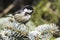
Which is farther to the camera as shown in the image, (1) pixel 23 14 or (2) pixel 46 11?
(2) pixel 46 11

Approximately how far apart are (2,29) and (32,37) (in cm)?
28

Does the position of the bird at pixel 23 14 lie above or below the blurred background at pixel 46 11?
below

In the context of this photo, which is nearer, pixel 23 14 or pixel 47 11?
pixel 23 14

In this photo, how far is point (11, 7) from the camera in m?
4.28

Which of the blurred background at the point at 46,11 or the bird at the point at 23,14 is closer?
the bird at the point at 23,14

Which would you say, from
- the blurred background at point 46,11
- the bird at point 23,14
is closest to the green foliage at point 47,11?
the blurred background at point 46,11

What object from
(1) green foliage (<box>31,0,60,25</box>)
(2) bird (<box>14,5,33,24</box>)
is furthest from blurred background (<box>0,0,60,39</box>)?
(2) bird (<box>14,5,33,24</box>)

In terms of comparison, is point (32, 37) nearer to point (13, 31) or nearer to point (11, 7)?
point (13, 31)

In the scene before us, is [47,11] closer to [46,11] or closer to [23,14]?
[46,11]

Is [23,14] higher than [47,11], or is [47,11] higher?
[47,11]

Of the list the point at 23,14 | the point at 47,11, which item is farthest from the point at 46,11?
the point at 23,14

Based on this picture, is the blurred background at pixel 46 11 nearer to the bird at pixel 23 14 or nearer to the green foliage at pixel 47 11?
the green foliage at pixel 47 11

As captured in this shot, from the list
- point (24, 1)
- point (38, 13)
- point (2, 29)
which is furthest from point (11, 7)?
point (2, 29)

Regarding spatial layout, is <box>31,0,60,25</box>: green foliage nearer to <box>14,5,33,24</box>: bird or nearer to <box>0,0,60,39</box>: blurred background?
<box>0,0,60,39</box>: blurred background
